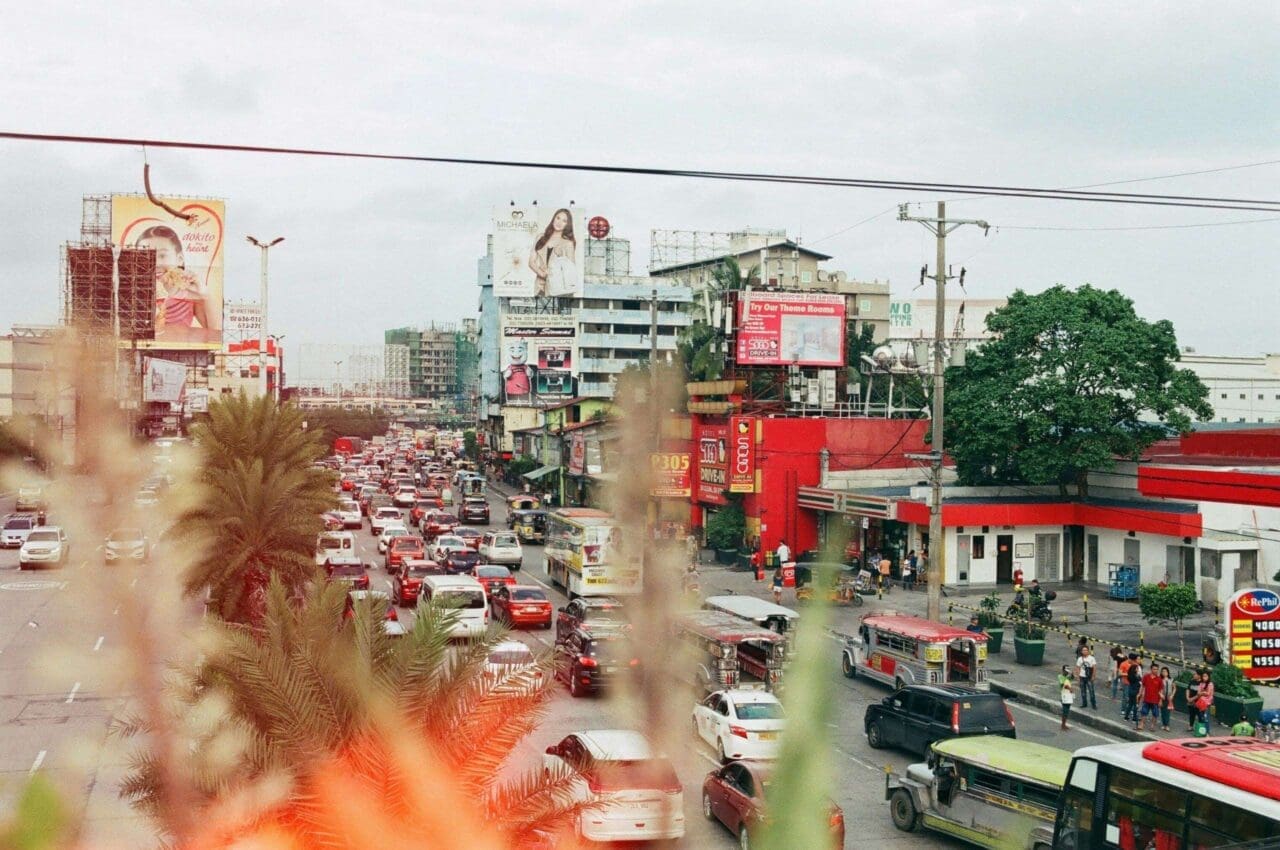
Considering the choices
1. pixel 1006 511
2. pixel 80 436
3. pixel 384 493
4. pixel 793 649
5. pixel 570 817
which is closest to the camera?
pixel 793 649

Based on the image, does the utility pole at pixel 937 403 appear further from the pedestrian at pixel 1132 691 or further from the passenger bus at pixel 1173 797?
the passenger bus at pixel 1173 797

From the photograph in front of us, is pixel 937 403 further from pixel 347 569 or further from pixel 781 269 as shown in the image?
pixel 781 269

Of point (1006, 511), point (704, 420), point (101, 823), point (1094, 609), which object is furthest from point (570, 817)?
point (704, 420)

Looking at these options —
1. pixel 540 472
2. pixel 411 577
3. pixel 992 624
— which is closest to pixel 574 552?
pixel 411 577

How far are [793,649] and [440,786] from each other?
4122mm

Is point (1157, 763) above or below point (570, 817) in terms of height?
below

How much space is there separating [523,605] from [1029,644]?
34.7 ft

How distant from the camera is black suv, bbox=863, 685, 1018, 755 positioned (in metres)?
16.4

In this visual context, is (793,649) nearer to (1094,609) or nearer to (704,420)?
(1094,609)

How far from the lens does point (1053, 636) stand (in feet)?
92.0

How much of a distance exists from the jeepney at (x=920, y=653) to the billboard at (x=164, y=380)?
45936 mm

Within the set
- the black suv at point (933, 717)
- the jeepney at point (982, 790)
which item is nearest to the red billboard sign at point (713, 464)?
the black suv at point (933, 717)

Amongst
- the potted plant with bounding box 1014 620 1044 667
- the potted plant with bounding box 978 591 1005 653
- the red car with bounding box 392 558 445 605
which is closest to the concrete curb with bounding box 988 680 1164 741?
the potted plant with bounding box 1014 620 1044 667

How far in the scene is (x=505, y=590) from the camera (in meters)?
27.4
